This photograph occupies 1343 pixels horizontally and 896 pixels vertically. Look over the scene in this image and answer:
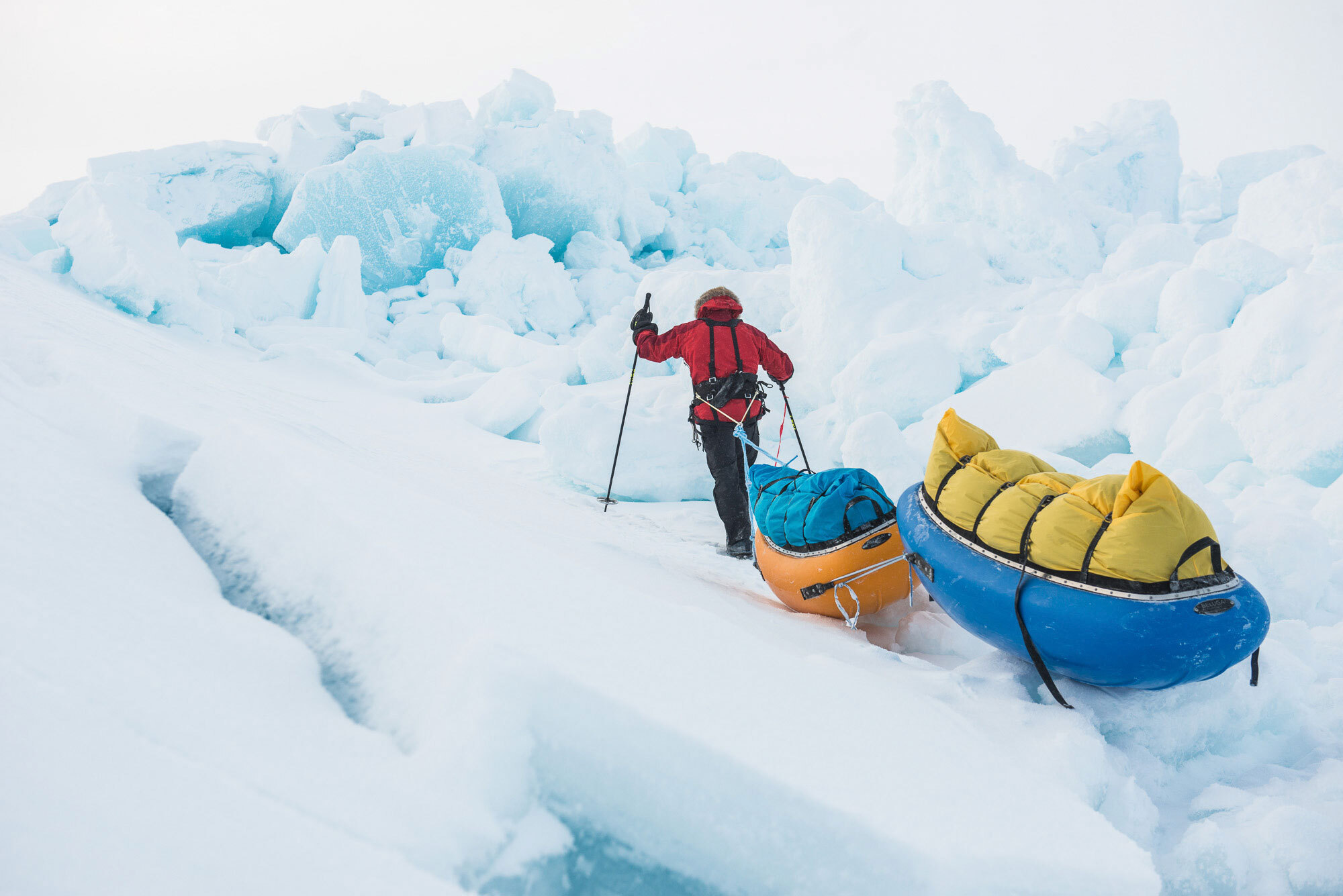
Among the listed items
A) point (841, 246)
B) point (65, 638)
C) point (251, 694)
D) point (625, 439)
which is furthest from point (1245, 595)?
point (841, 246)

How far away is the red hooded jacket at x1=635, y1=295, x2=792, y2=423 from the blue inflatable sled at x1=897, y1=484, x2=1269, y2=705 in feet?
6.68

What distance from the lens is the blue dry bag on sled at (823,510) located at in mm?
2461

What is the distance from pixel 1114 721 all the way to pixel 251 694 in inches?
78.2

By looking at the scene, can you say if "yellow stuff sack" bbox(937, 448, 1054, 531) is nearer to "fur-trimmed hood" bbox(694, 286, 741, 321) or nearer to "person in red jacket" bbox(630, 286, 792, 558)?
"person in red jacket" bbox(630, 286, 792, 558)

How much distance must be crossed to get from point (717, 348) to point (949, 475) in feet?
6.24

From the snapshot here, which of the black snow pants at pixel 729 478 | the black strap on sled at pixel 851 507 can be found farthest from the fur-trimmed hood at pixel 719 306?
the black strap on sled at pixel 851 507

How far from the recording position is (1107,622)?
1.59m

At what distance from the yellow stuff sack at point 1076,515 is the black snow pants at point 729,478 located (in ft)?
5.68

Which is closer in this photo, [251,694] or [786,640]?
[251,694]

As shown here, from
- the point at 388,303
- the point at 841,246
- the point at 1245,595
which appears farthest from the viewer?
the point at 388,303

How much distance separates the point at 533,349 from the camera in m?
10.2

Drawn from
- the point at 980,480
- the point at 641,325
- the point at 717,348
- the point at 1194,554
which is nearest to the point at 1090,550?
the point at 1194,554

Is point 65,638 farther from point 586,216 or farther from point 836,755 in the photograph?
point 586,216

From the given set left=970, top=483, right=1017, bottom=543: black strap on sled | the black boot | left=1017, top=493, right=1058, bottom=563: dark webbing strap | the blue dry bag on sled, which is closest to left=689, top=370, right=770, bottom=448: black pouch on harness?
the black boot
